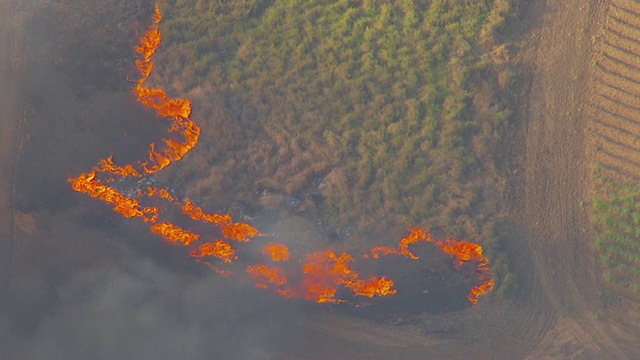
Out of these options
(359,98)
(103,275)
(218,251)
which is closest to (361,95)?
(359,98)

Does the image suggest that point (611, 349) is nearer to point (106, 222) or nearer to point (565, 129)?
point (565, 129)

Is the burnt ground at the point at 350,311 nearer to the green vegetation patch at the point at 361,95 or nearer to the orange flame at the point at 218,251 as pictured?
the orange flame at the point at 218,251

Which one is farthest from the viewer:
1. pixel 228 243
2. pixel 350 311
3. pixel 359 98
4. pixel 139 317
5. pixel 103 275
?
pixel 359 98

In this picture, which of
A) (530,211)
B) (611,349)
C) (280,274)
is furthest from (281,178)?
(611,349)

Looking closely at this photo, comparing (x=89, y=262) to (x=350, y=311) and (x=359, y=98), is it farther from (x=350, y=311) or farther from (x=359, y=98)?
(x=359, y=98)

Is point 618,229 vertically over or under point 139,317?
over

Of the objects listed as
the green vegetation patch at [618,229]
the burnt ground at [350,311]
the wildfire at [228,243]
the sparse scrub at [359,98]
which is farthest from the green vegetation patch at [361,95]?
the green vegetation patch at [618,229]
